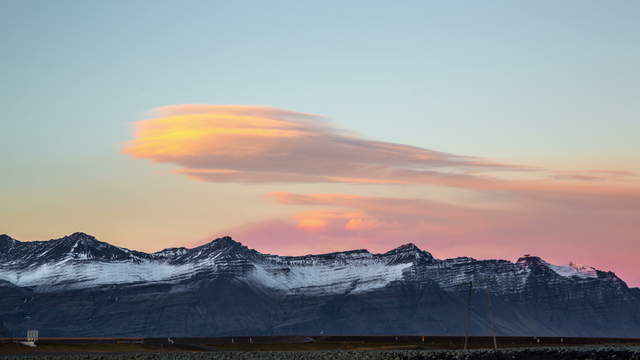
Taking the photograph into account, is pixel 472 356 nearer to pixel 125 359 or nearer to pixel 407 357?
pixel 407 357

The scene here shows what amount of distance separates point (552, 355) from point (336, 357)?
37497mm

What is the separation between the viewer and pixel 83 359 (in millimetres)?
161375

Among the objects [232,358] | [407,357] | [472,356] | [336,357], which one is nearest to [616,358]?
[472,356]

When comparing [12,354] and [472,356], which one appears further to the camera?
[12,354]

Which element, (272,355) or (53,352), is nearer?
(272,355)

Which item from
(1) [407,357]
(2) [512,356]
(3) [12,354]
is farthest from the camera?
(3) [12,354]

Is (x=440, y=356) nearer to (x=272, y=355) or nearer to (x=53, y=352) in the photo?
(x=272, y=355)

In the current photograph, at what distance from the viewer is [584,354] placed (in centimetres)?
17100

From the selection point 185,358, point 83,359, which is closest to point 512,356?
point 185,358

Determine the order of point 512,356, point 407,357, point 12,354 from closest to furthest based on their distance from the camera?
point 407,357
point 512,356
point 12,354

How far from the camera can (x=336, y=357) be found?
159 m

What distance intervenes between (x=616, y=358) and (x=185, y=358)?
68.2 meters

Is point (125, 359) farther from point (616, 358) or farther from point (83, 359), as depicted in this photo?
point (616, 358)

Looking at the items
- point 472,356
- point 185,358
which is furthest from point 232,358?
point 472,356
